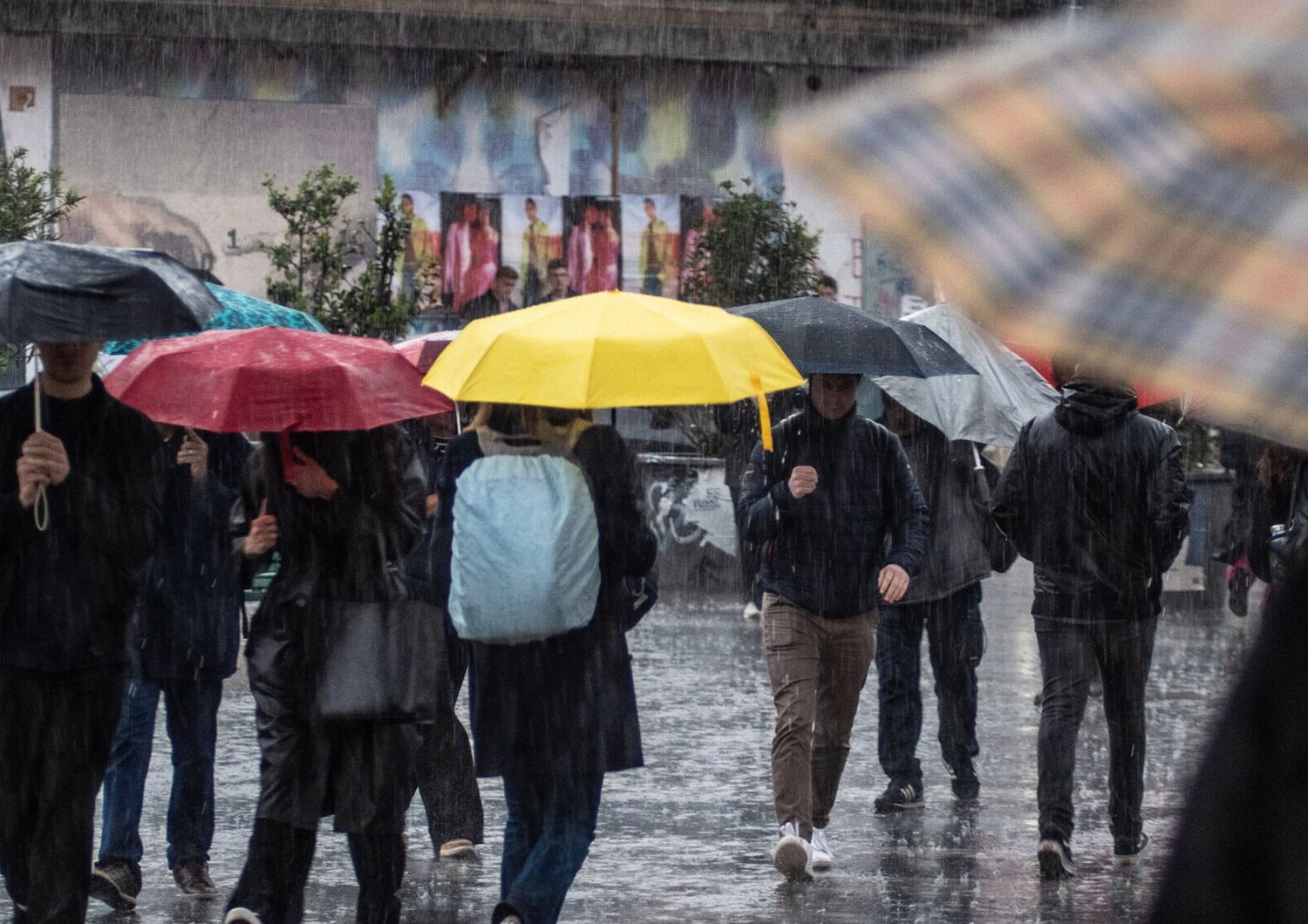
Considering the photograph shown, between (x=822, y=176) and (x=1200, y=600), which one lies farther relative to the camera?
(x=1200, y=600)

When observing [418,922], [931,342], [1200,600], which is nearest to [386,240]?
[1200,600]

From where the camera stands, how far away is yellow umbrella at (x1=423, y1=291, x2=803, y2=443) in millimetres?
5789

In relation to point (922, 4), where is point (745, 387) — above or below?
below

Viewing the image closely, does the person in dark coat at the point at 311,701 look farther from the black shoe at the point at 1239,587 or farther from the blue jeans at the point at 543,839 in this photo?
the black shoe at the point at 1239,587

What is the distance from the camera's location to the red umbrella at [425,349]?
8391mm

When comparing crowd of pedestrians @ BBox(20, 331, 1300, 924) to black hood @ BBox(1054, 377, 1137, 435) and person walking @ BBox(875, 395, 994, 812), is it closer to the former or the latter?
black hood @ BBox(1054, 377, 1137, 435)

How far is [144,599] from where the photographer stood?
696 centimetres

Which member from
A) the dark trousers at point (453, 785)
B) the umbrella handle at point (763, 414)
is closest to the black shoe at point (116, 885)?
the dark trousers at point (453, 785)

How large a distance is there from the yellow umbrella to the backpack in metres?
0.23


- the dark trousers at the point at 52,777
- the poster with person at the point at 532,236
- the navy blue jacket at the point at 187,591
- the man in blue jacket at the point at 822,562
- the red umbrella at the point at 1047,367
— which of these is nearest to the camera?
the dark trousers at the point at 52,777

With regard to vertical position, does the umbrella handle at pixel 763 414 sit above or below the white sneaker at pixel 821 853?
above

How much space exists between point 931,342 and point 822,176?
651 cm

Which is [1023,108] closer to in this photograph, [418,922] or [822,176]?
[822,176]

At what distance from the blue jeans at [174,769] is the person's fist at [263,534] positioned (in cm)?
118
